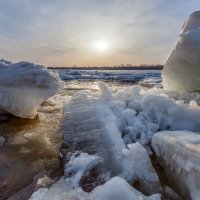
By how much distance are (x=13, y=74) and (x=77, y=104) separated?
1502 mm

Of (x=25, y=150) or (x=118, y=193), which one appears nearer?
(x=118, y=193)

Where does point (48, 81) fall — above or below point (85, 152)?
above

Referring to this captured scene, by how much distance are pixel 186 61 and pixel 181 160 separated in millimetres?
3609

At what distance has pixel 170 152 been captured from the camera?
262cm

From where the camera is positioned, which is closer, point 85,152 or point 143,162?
point 143,162

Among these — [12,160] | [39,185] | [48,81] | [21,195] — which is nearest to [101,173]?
[39,185]

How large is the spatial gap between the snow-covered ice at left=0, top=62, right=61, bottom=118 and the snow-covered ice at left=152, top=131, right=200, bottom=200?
9.73ft

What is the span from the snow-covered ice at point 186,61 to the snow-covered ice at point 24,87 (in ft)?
8.38

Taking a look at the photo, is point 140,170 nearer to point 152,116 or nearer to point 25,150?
point 25,150

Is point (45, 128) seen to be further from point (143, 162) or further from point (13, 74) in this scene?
point (143, 162)

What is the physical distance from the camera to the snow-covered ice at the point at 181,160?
6.89ft

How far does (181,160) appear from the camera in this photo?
232 centimetres

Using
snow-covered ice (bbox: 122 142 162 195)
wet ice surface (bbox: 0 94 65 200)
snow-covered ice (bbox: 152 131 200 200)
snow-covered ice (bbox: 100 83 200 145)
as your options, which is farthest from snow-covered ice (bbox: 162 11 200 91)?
snow-covered ice (bbox: 122 142 162 195)

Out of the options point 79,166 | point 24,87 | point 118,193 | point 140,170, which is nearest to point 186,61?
point 24,87
